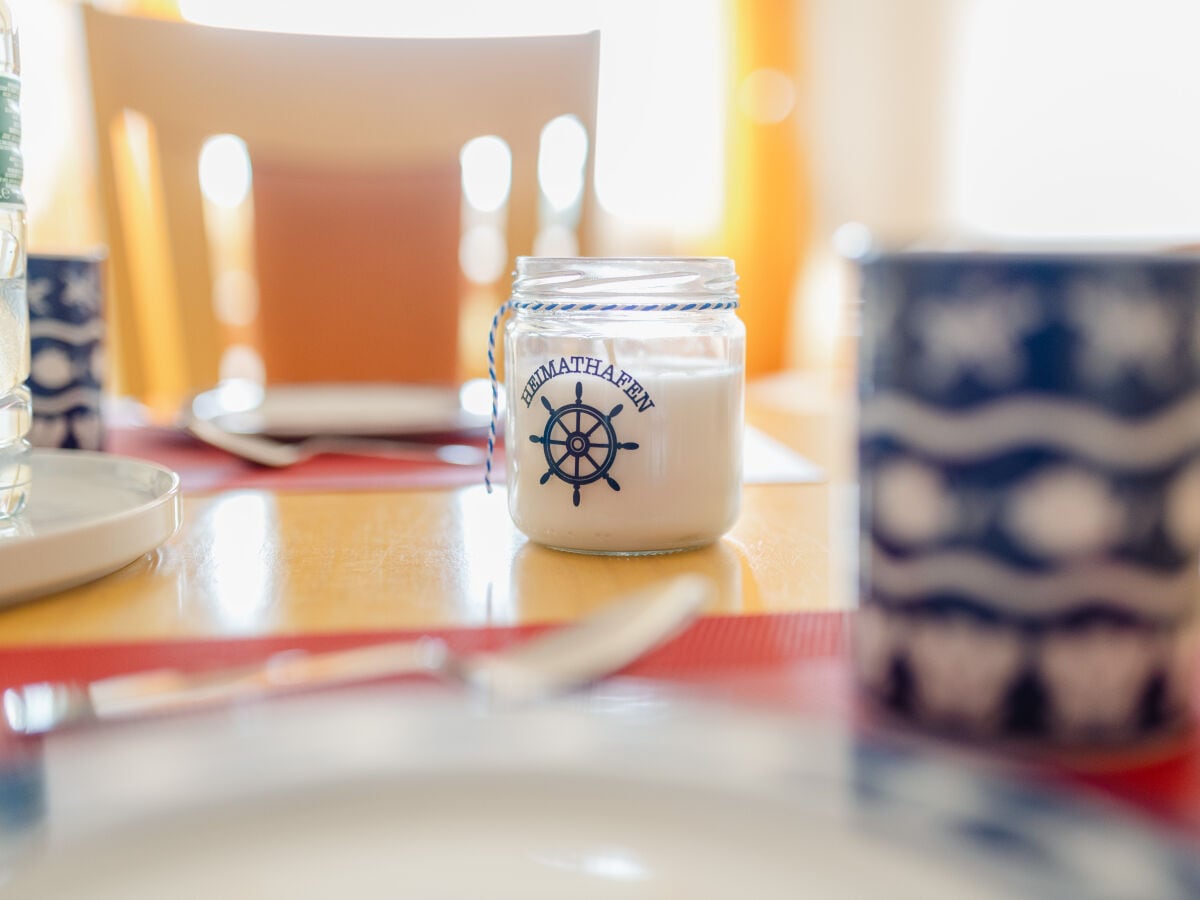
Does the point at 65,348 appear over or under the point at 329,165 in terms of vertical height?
under

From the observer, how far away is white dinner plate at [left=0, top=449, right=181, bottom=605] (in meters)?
0.45

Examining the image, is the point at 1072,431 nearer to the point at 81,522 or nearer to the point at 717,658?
the point at 717,658

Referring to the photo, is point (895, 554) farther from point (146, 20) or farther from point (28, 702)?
point (146, 20)

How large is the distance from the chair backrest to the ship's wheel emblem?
98cm

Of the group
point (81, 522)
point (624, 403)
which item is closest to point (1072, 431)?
point (624, 403)

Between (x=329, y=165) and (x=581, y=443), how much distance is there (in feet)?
3.67

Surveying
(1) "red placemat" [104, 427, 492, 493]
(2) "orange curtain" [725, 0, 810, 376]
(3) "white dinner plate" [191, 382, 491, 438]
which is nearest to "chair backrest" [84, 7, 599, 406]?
(3) "white dinner plate" [191, 382, 491, 438]

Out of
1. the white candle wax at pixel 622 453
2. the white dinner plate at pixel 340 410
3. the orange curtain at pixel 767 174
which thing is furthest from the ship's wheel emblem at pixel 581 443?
the orange curtain at pixel 767 174

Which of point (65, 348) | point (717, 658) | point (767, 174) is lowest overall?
point (717, 658)

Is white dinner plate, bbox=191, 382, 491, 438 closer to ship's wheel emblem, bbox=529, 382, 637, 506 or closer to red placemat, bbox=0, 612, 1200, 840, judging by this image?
ship's wheel emblem, bbox=529, 382, 637, 506

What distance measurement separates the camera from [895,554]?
0.32 m

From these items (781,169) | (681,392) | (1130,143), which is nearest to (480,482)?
(681,392)

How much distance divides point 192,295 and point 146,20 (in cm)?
35

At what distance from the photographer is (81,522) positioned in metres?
0.47
